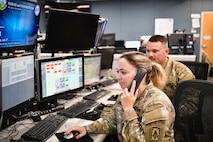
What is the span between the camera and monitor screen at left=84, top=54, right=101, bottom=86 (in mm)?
2822

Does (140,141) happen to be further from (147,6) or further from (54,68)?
(147,6)

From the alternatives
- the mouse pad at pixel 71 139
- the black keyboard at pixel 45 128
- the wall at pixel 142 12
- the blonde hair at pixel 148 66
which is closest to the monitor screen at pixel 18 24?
the black keyboard at pixel 45 128

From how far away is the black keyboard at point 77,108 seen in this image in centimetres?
195

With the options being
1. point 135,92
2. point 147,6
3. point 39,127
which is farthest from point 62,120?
point 147,6

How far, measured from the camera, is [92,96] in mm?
2516

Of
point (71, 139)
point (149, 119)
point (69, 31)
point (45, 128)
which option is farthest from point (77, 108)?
point (149, 119)

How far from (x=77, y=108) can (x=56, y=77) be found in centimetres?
31

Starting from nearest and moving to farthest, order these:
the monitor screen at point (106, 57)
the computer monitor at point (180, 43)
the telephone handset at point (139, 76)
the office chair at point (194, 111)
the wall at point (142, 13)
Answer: the telephone handset at point (139, 76) < the office chair at point (194, 111) < the monitor screen at point (106, 57) < the computer monitor at point (180, 43) < the wall at point (142, 13)

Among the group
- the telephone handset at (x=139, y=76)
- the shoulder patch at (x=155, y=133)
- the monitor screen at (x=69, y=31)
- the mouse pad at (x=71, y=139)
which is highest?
the monitor screen at (x=69, y=31)

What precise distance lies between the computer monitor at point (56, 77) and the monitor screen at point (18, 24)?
0.71ft

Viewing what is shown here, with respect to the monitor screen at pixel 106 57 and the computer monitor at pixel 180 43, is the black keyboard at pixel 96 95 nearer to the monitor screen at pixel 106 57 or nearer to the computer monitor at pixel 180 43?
the monitor screen at pixel 106 57

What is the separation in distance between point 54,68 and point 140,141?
1.03 metres

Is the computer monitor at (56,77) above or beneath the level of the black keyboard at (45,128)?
above

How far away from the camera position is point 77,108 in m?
2.08
